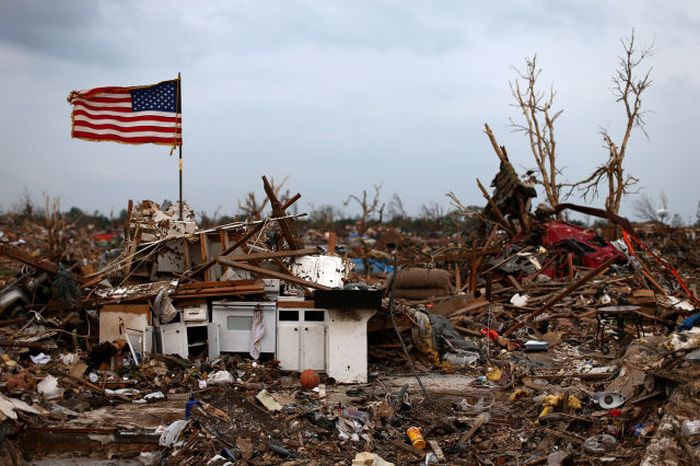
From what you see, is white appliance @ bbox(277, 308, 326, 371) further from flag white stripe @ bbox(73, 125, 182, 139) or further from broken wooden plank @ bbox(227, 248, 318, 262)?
flag white stripe @ bbox(73, 125, 182, 139)

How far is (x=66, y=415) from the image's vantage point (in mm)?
9062

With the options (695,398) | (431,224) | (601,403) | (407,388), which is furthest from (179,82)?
(431,224)

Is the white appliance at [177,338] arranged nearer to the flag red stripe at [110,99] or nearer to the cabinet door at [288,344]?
the cabinet door at [288,344]

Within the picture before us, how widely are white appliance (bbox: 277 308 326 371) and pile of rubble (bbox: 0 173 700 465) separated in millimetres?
25

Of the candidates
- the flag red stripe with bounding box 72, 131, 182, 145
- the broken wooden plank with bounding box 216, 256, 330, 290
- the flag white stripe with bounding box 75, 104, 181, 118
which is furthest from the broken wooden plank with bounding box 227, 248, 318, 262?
the flag white stripe with bounding box 75, 104, 181, 118

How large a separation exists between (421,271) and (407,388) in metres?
6.36

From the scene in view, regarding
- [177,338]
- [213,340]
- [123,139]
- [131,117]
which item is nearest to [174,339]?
[177,338]

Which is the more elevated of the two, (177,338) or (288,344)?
(177,338)

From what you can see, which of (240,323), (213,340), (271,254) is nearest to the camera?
(213,340)

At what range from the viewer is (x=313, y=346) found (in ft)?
38.6

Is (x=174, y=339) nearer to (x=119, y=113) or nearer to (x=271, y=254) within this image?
(x=271, y=254)

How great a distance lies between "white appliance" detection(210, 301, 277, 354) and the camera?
38.7ft

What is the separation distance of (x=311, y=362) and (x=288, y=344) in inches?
18.4

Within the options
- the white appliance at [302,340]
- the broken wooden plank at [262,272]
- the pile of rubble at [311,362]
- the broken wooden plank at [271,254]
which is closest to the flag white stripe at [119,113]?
the pile of rubble at [311,362]
